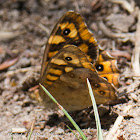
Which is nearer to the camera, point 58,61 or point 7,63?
point 58,61

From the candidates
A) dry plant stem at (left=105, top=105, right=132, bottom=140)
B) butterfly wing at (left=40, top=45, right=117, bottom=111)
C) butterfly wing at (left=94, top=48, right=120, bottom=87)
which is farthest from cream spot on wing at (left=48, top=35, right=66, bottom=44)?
dry plant stem at (left=105, top=105, right=132, bottom=140)

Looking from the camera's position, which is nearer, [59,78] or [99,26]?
[59,78]

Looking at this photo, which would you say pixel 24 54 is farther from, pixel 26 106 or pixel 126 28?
pixel 126 28

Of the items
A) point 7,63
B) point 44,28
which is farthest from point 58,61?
point 44,28

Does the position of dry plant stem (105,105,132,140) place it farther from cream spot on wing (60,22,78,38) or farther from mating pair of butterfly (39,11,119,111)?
cream spot on wing (60,22,78,38)

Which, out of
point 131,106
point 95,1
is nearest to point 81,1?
point 95,1

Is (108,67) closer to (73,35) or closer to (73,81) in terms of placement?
(73,81)
